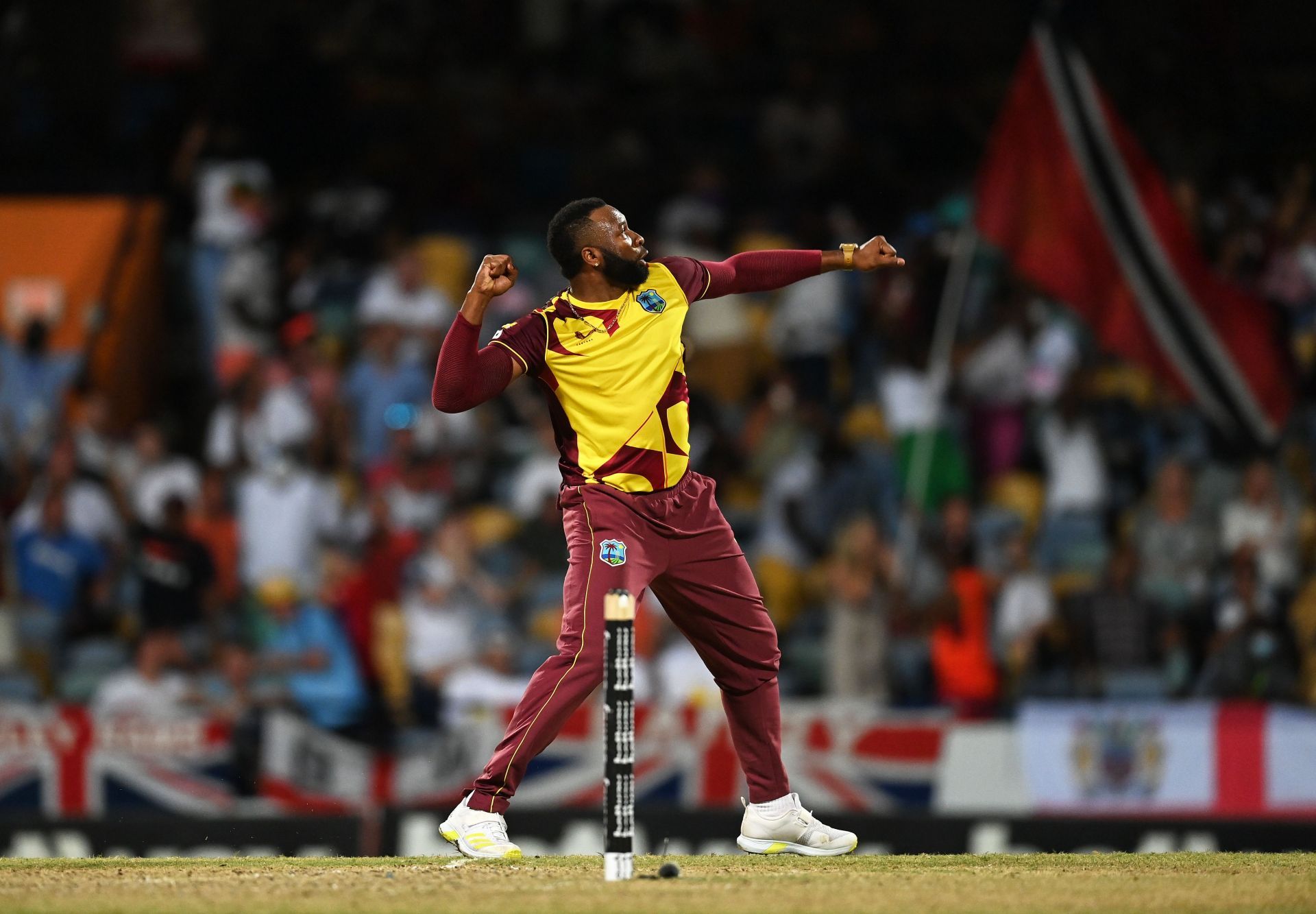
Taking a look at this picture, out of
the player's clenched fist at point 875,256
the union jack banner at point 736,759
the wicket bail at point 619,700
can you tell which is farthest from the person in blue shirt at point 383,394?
the wicket bail at point 619,700

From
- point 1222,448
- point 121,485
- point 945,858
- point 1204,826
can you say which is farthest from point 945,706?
point 121,485

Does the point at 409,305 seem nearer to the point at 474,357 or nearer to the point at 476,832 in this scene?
the point at 474,357

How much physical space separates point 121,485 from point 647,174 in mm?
5400

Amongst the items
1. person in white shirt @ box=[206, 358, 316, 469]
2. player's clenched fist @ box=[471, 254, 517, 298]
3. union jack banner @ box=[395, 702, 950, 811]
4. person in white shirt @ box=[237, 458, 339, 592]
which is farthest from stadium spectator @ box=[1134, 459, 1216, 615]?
player's clenched fist @ box=[471, 254, 517, 298]

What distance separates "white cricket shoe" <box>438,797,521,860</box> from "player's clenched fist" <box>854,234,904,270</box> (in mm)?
2466

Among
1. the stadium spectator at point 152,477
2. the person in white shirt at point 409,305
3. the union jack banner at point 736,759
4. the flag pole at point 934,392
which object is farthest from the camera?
the person in white shirt at point 409,305

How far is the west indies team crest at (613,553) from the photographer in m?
7.39

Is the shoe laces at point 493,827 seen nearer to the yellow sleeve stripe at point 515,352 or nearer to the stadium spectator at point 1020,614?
the yellow sleeve stripe at point 515,352

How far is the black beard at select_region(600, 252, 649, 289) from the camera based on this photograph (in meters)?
7.56

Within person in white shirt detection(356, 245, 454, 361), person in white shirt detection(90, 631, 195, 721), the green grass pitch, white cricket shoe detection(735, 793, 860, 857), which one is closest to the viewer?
the green grass pitch

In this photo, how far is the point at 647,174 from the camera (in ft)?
57.9

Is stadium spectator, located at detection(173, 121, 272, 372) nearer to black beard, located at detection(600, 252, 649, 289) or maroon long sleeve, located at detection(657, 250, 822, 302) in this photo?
maroon long sleeve, located at detection(657, 250, 822, 302)

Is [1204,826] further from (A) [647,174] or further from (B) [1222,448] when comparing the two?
(A) [647,174]

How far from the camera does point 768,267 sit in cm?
788
